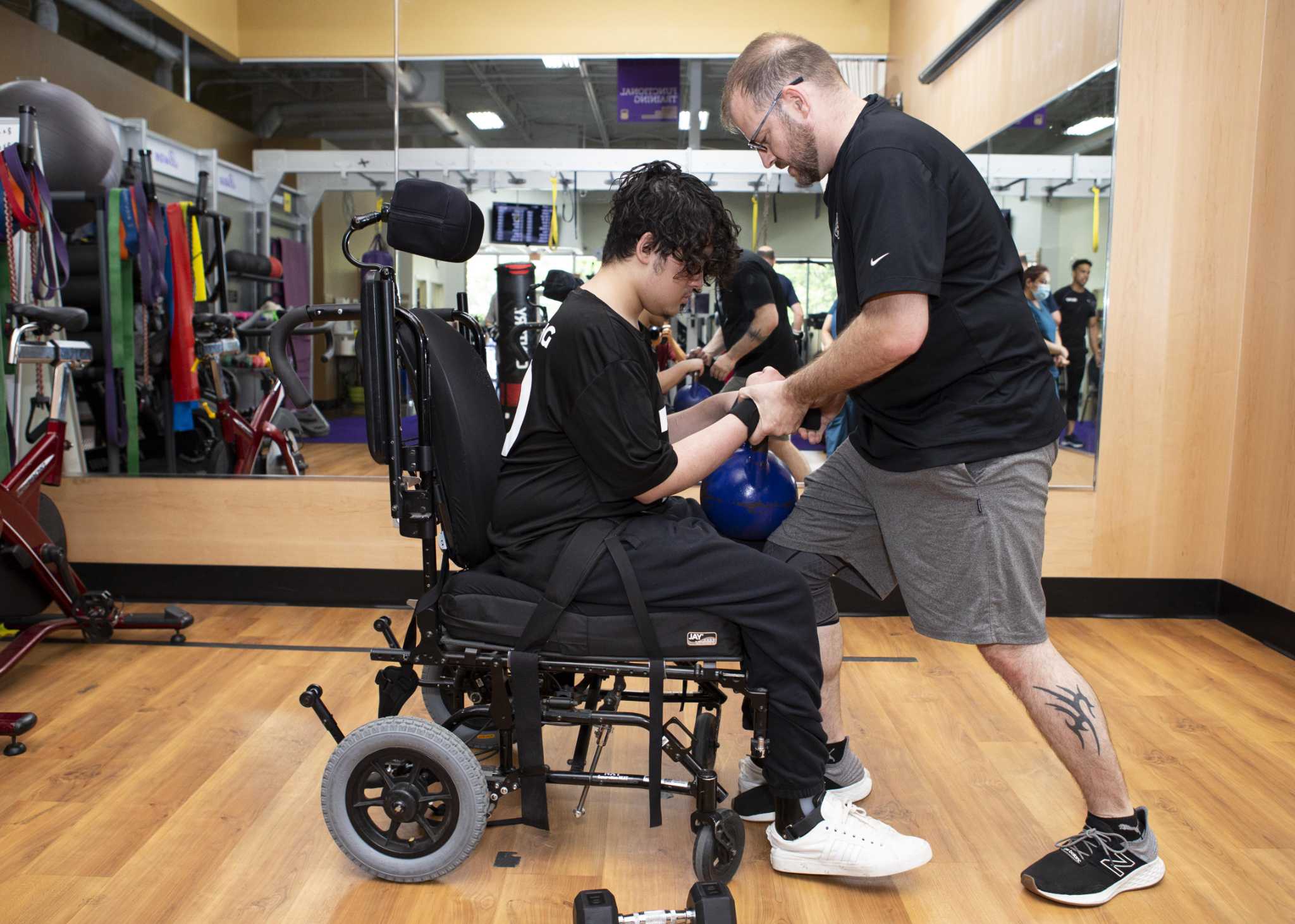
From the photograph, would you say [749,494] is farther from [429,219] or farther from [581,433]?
[429,219]

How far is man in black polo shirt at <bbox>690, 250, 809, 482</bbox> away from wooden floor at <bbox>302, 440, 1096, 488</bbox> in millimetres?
447

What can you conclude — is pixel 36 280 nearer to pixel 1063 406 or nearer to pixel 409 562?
pixel 409 562

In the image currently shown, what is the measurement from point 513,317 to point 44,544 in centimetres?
170

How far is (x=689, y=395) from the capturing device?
3746 mm

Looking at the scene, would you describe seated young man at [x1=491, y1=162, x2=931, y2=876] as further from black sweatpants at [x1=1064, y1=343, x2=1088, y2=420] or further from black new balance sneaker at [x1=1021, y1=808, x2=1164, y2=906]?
black sweatpants at [x1=1064, y1=343, x2=1088, y2=420]

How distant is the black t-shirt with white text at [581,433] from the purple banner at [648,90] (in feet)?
7.40

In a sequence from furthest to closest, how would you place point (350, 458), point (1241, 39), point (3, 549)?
point (350, 458) → point (1241, 39) → point (3, 549)

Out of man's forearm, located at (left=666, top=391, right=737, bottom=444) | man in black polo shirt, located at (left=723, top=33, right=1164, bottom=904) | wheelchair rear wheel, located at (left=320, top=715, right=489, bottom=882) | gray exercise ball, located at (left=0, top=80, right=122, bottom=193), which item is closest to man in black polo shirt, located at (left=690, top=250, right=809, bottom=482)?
man's forearm, located at (left=666, top=391, right=737, bottom=444)

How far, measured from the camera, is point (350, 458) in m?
3.69

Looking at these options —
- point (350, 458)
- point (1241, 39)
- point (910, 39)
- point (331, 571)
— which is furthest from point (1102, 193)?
point (331, 571)

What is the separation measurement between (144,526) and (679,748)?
274 cm

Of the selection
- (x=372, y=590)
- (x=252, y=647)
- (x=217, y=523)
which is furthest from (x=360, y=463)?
(x=252, y=647)

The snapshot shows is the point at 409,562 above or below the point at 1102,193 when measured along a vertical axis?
below

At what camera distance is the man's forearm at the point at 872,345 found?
1.69 metres
